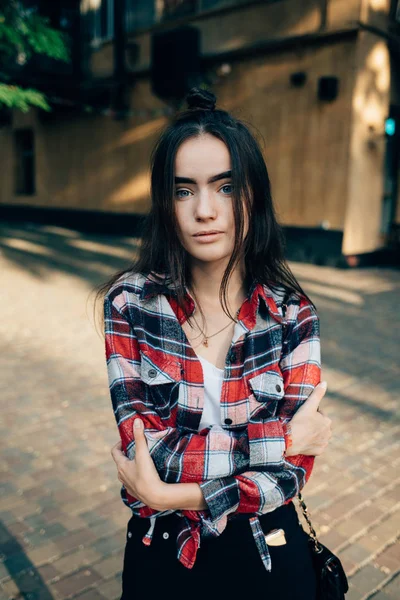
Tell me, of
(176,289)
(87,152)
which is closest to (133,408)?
(176,289)

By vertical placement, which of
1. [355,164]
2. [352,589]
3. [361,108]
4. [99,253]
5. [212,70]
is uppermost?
[212,70]

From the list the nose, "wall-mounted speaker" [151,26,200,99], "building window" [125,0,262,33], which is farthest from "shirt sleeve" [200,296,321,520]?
"wall-mounted speaker" [151,26,200,99]

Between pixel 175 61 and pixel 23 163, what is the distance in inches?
306

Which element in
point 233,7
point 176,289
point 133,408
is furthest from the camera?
point 233,7

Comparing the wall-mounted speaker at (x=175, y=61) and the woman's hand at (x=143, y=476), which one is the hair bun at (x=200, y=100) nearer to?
the woman's hand at (x=143, y=476)

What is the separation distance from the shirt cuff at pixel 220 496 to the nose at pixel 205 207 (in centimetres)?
63

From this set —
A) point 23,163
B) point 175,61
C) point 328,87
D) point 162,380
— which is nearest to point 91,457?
point 162,380

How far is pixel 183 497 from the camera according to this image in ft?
4.18

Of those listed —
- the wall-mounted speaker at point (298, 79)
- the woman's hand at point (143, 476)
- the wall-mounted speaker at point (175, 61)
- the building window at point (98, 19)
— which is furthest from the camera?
the building window at point (98, 19)

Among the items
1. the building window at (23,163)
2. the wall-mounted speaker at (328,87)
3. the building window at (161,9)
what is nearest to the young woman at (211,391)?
the wall-mounted speaker at (328,87)

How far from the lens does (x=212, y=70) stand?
41.9ft

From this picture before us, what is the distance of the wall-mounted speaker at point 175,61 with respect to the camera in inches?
501

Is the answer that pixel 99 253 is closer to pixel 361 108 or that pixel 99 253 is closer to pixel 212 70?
pixel 212 70

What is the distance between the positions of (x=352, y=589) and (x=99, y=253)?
10210 millimetres
